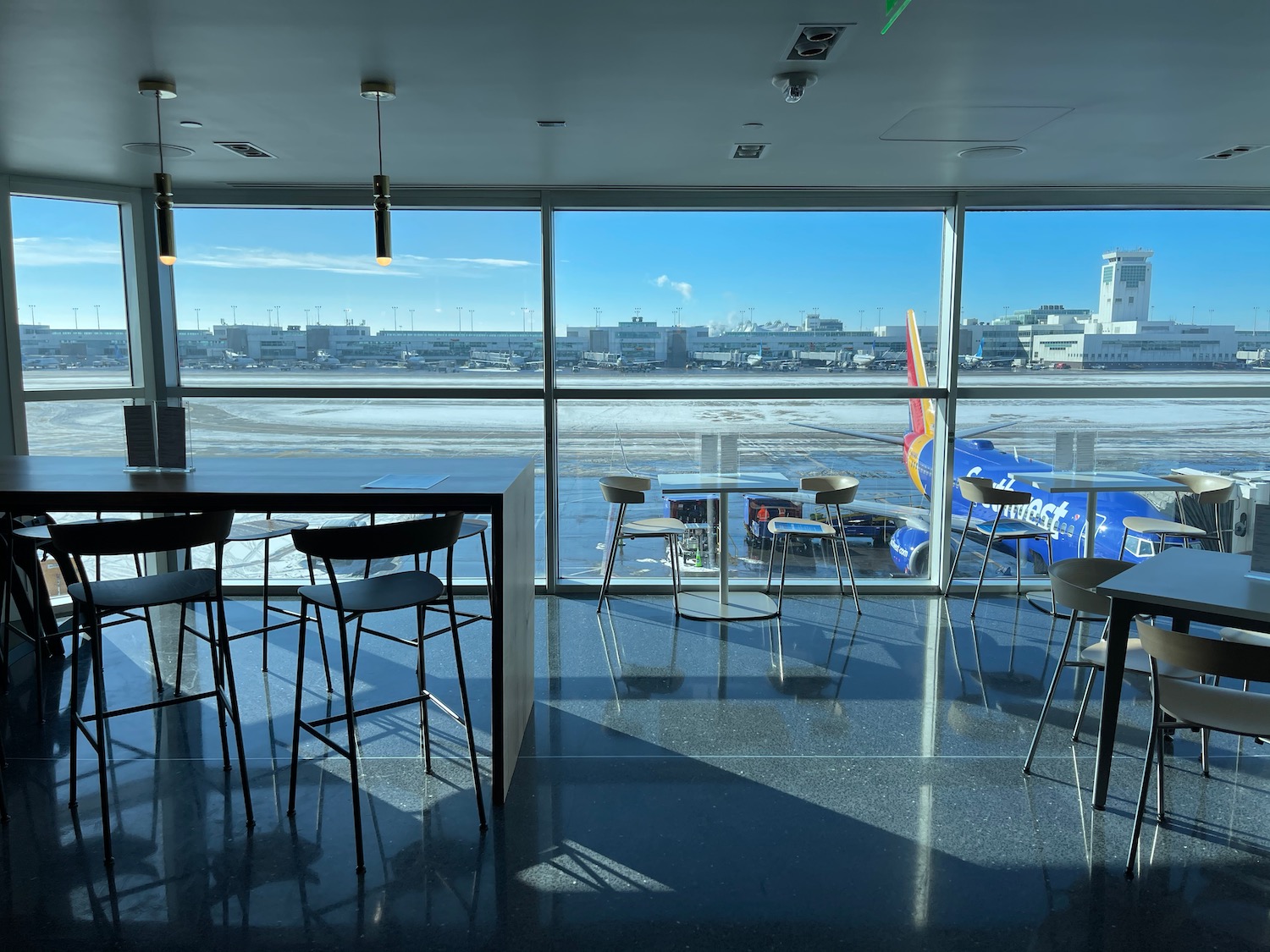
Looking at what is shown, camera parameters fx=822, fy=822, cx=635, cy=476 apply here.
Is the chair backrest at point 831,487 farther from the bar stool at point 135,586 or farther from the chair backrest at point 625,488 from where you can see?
the bar stool at point 135,586

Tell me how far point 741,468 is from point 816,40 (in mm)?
3172

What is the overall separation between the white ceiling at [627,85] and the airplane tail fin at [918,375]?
45.4 inches

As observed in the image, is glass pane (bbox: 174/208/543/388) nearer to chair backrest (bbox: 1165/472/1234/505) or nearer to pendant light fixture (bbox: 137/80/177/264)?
pendant light fixture (bbox: 137/80/177/264)

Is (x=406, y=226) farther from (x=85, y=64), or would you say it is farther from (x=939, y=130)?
(x=939, y=130)

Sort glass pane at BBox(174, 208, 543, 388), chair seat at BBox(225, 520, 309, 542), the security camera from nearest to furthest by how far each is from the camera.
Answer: the security camera < chair seat at BBox(225, 520, 309, 542) < glass pane at BBox(174, 208, 543, 388)

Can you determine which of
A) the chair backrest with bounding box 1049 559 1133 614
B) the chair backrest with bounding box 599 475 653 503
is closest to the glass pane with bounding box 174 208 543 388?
the chair backrest with bounding box 599 475 653 503

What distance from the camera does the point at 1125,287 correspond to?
589 centimetres

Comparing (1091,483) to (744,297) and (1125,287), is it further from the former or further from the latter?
(744,297)

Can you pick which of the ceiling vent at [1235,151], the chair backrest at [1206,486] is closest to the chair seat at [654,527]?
the chair backrest at [1206,486]

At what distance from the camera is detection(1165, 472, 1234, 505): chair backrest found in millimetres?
5219

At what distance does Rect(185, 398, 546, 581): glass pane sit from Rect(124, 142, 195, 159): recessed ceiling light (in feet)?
5.62

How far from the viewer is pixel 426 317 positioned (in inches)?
230

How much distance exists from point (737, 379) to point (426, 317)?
2248 millimetres

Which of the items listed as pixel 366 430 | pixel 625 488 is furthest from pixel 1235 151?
pixel 366 430
